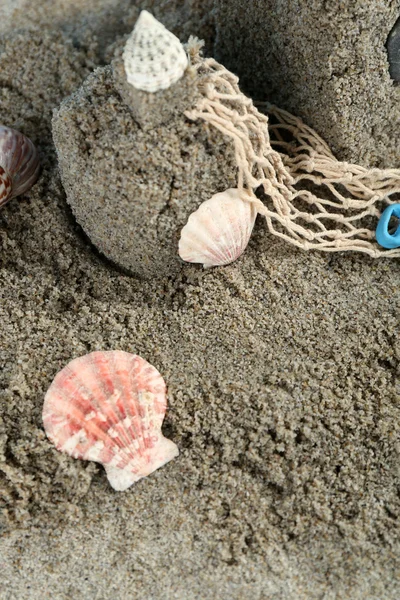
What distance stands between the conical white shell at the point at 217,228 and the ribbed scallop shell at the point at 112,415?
374 mm

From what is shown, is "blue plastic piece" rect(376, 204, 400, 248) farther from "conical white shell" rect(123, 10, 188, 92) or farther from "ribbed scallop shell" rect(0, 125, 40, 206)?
"ribbed scallop shell" rect(0, 125, 40, 206)

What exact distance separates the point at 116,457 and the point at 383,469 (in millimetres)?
709

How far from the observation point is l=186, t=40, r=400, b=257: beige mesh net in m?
1.56

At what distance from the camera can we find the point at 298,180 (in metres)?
1.81

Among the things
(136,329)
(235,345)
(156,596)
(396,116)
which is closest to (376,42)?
(396,116)

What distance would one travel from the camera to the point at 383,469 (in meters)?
1.51

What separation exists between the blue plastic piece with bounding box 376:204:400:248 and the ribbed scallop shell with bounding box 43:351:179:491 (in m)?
0.84

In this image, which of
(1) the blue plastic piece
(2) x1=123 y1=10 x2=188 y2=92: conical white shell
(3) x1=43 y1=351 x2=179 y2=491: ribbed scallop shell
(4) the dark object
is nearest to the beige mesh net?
(1) the blue plastic piece

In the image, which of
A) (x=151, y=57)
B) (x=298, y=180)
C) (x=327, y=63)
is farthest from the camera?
(x=298, y=180)

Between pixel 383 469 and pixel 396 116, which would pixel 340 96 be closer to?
pixel 396 116

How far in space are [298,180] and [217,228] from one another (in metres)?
0.37

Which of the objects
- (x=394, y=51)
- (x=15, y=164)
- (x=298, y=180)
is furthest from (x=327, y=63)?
(x=15, y=164)

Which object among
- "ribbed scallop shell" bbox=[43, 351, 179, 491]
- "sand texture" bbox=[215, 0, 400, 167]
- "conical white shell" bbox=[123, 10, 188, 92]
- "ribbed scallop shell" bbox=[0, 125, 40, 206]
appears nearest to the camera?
"conical white shell" bbox=[123, 10, 188, 92]

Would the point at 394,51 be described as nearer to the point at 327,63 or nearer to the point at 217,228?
the point at 327,63
